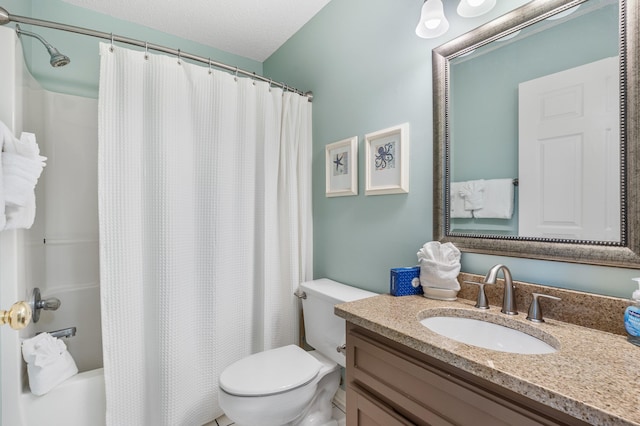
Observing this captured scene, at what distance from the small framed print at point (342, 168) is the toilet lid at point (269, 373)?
0.92 m

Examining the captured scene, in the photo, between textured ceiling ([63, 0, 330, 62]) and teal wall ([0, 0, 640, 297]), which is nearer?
teal wall ([0, 0, 640, 297])

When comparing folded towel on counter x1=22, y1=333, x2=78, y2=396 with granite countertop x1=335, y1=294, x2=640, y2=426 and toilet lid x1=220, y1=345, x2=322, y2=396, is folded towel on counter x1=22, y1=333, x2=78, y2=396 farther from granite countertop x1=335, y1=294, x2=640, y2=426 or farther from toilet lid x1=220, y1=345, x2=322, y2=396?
granite countertop x1=335, y1=294, x2=640, y2=426

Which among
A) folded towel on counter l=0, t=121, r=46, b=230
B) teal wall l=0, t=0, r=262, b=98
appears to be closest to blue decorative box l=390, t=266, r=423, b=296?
folded towel on counter l=0, t=121, r=46, b=230

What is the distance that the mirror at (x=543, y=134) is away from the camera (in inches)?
30.1

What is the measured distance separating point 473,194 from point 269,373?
1.17 metres

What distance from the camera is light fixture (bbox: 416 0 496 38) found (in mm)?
964

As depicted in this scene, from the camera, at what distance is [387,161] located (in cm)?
139

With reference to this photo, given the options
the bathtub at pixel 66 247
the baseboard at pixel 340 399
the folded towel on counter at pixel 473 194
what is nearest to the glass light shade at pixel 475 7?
the folded towel on counter at pixel 473 194

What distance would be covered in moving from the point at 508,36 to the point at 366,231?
39.3 inches

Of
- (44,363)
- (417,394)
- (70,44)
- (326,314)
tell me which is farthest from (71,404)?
(70,44)

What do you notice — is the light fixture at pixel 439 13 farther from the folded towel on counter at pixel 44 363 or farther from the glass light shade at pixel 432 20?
the folded towel on counter at pixel 44 363

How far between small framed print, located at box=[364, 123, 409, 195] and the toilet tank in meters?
0.55

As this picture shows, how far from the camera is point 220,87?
5.09ft

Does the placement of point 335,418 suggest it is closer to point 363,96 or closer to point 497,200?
point 497,200
